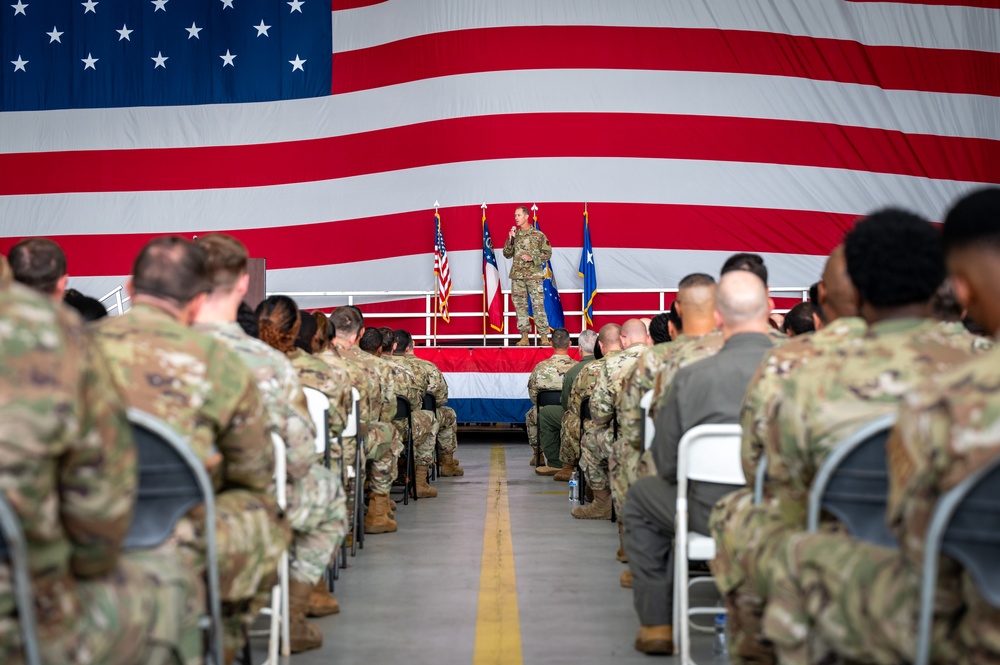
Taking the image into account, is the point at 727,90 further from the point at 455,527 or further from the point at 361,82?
the point at 455,527

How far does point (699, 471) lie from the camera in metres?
3.22

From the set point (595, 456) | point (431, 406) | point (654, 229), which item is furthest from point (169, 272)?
point (654, 229)

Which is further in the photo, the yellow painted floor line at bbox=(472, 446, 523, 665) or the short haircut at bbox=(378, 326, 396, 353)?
the short haircut at bbox=(378, 326, 396, 353)

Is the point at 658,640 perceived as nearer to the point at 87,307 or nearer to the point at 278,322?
the point at 278,322

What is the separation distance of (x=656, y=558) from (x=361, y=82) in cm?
1103

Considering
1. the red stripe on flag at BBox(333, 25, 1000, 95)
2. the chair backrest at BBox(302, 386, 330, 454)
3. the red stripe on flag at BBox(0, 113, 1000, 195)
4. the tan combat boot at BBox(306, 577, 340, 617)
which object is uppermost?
the red stripe on flag at BBox(333, 25, 1000, 95)

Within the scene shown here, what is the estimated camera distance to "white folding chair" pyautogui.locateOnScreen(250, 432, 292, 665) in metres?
3.07

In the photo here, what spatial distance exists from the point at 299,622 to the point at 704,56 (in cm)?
1084

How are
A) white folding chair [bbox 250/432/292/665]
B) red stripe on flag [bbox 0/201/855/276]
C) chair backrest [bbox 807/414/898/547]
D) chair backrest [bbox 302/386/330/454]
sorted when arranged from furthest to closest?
red stripe on flag [bbox 0/201/855/276]
chair backrest [bbox 302/386/330/454]
white folding chair [bbox 250/432/292/665]
chair backrest [bbox 807/414/898/547]

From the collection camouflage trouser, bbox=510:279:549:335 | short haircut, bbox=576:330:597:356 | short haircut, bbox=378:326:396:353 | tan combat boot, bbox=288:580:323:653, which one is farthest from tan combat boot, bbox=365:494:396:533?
camouflage trouser, bbox=510:279:549:335

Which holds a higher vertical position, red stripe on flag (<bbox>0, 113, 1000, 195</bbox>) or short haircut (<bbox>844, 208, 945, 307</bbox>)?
red stripe on flag (<bbox>0, 113, 1000, 195</bbox>)

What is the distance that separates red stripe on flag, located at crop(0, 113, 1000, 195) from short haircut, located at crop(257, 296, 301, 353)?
913 cm

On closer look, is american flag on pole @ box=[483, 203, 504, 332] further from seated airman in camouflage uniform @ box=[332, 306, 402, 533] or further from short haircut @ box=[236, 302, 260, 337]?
short haircut @ box=[236, 302, 260, 337]

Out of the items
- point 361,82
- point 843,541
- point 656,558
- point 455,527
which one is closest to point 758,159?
point 361,82
